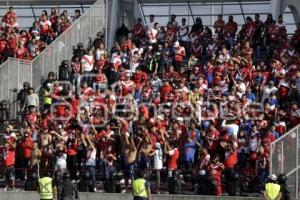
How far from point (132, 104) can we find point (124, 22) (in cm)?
926

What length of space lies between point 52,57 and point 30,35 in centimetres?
147

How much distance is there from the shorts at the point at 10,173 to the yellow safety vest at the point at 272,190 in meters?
9.61

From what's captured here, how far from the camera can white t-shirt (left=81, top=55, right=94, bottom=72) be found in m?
39.8

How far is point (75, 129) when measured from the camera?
118ft

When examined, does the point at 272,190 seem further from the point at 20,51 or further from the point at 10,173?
the point at 20,51

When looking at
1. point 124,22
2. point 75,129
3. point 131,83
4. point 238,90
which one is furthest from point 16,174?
point 124,22

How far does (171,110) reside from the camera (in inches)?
1422

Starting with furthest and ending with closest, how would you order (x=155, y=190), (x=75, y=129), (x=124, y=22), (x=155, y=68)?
(x=124, y=22) < (x=155, y=68) < (x=75, y=129) < (x=155, y=190)

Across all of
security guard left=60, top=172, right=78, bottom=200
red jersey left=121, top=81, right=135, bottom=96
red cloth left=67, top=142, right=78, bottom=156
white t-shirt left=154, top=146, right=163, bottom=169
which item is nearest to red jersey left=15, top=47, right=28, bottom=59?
red jersey left=121, top=81, right=135, bottom=96

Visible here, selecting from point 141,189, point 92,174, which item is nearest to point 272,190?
point 141,189

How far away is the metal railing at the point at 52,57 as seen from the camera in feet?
133

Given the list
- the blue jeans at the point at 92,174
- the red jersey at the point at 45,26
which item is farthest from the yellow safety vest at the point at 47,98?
the red jersey at the point at 45,26

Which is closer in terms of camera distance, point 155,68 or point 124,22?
point 155,68

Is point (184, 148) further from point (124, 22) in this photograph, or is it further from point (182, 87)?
point (124, 22)
